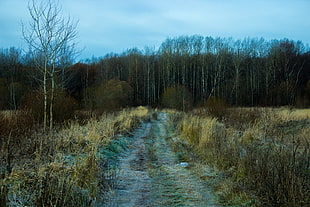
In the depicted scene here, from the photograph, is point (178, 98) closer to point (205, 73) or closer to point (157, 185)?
point (205, 73)

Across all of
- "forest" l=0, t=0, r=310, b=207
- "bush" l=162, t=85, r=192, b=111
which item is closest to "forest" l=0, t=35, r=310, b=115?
"bush" l=162, t=85, r=192, b=111

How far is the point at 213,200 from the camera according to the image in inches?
167

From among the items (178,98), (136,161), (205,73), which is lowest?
(136,161)

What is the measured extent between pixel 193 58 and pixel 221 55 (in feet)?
18.1

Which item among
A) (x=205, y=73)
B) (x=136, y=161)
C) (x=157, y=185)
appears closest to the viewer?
(x=157, y=185)

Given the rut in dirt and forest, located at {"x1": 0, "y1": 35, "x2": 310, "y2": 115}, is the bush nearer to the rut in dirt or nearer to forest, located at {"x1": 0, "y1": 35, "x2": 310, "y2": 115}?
forest, located at {"x1": 0, "y1": 35, "x2": 310, "y2": 115}

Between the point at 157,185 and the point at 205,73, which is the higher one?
the point at 205,73

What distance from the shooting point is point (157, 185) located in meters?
5.07

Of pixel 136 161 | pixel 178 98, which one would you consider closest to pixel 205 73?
pixel 178 98

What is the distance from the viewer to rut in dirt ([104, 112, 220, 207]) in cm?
419

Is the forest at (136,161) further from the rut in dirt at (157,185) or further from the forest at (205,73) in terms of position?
the forest at (205,73)

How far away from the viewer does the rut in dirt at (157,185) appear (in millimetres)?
4191

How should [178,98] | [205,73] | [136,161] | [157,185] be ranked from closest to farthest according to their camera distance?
[157,185]
[136,161]
[178,98]
[205,73]

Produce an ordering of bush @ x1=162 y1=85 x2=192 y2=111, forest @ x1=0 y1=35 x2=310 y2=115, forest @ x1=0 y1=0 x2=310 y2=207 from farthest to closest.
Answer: forest @ x1=0 y1=35 x2=310 y2=115 < bush @ x1=162 y1=85 x2=192 y2=111 < forest @ x1=0 y1=0 x2=310 y2=207
